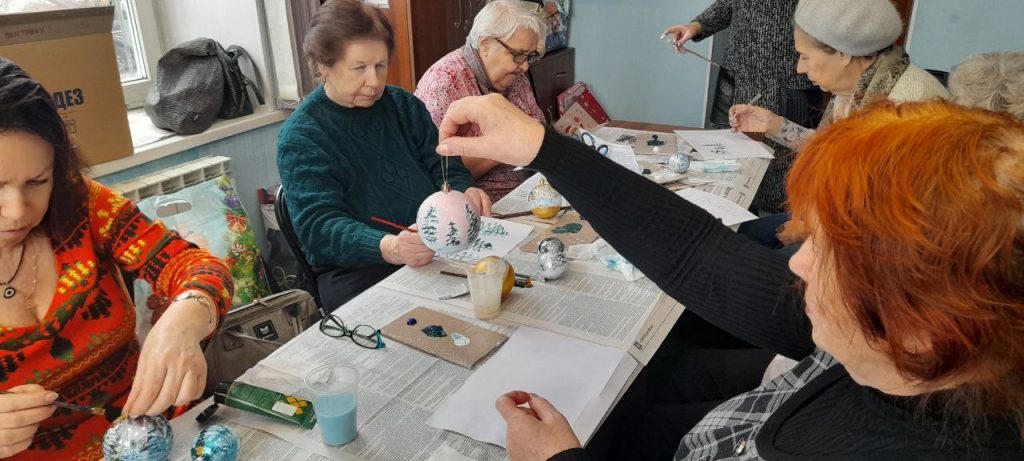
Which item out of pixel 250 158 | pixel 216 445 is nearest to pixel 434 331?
pixel 216 445

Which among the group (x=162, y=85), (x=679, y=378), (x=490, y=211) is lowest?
(x=679, y=378)

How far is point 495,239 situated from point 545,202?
0.70ft

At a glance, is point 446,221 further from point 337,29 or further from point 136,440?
point 337,29

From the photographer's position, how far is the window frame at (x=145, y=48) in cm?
273

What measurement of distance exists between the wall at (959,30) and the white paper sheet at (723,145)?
1807 millimetres

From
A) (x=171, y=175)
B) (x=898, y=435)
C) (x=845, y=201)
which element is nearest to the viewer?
(x=845, y=201)

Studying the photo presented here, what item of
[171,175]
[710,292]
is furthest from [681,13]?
[710,292]

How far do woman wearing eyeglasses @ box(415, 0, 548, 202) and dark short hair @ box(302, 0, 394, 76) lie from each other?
489 mm

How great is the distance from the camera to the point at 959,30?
3.60m

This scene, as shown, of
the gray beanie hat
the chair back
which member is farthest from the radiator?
the gray beanie hat

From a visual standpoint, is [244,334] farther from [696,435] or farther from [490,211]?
[696,435]

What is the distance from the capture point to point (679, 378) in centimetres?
163

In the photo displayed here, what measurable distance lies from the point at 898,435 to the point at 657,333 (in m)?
0.54

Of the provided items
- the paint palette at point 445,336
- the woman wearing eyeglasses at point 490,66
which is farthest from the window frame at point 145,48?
the paint palette at point 445,336
